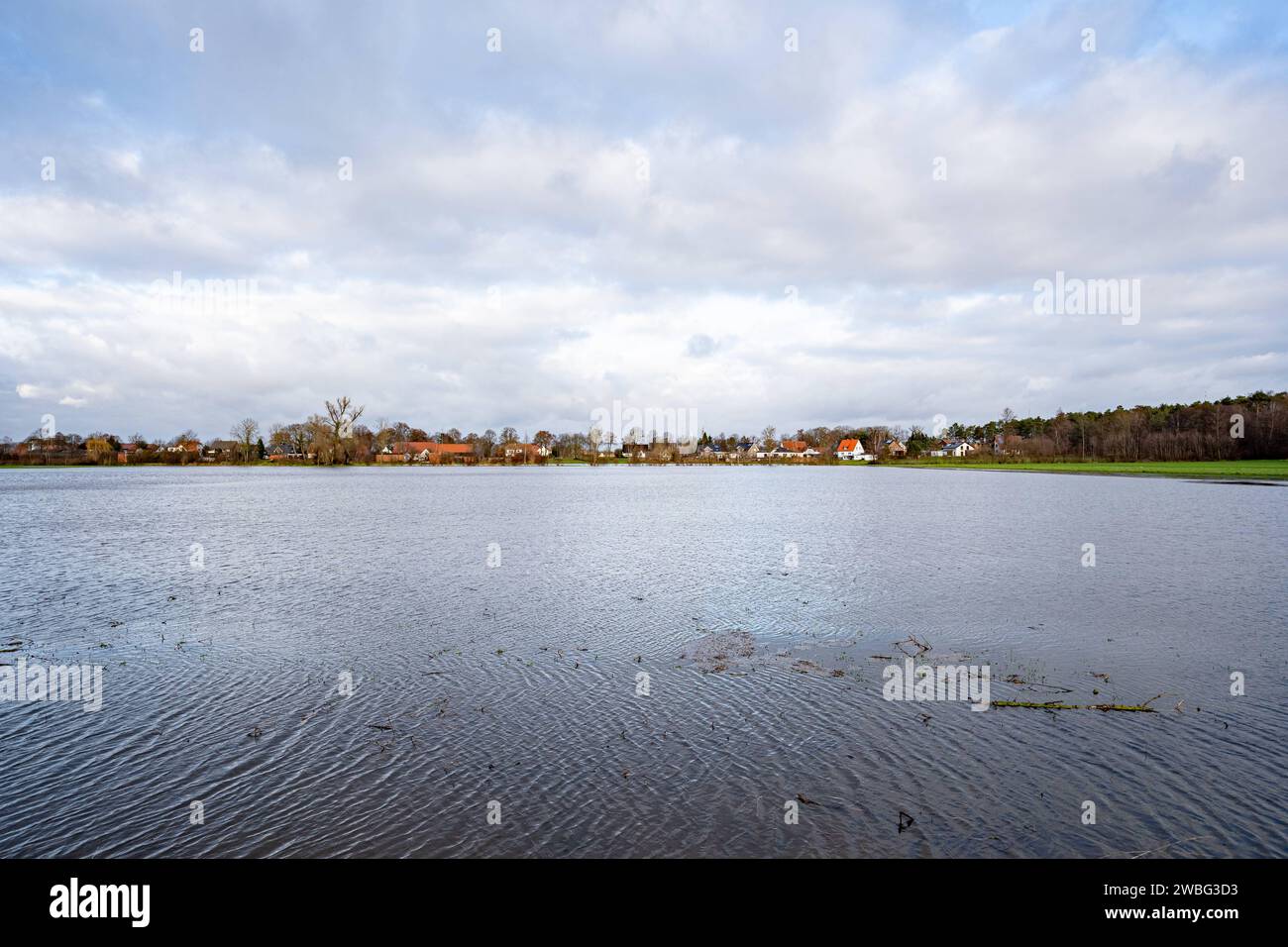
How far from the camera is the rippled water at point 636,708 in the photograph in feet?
23.2

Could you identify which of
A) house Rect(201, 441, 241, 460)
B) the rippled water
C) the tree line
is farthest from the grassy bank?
house Rect(201, 441, 241, 460)

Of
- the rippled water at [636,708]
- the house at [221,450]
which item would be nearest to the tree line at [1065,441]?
the house at [221,450]

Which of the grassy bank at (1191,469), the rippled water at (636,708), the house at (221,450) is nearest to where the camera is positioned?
the rippled water at (636,708)

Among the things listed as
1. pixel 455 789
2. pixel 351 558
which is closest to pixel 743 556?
pixel 351 558

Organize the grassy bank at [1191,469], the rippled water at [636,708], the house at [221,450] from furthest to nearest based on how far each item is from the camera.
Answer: the house at [221,450] → the grassy bank at [1191,469] → the rippled water at [636,708]

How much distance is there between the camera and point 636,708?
10.5 m

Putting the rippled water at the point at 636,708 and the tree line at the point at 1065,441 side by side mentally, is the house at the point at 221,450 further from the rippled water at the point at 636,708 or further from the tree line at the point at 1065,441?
the rippled water at the point at 636,708

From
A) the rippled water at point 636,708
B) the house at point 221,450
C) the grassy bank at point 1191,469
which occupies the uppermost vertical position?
the house at point 221,450

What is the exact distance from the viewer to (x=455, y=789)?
789cm

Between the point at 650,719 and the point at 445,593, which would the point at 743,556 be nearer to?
the point at 445,593

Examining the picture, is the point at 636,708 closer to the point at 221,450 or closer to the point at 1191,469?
the point at 1191,469

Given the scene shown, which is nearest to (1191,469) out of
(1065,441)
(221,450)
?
(1065,441)

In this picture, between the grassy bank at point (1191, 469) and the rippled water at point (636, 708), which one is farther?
the grassy bank at point (1191, 469)

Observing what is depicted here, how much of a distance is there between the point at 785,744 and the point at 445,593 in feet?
41.3
